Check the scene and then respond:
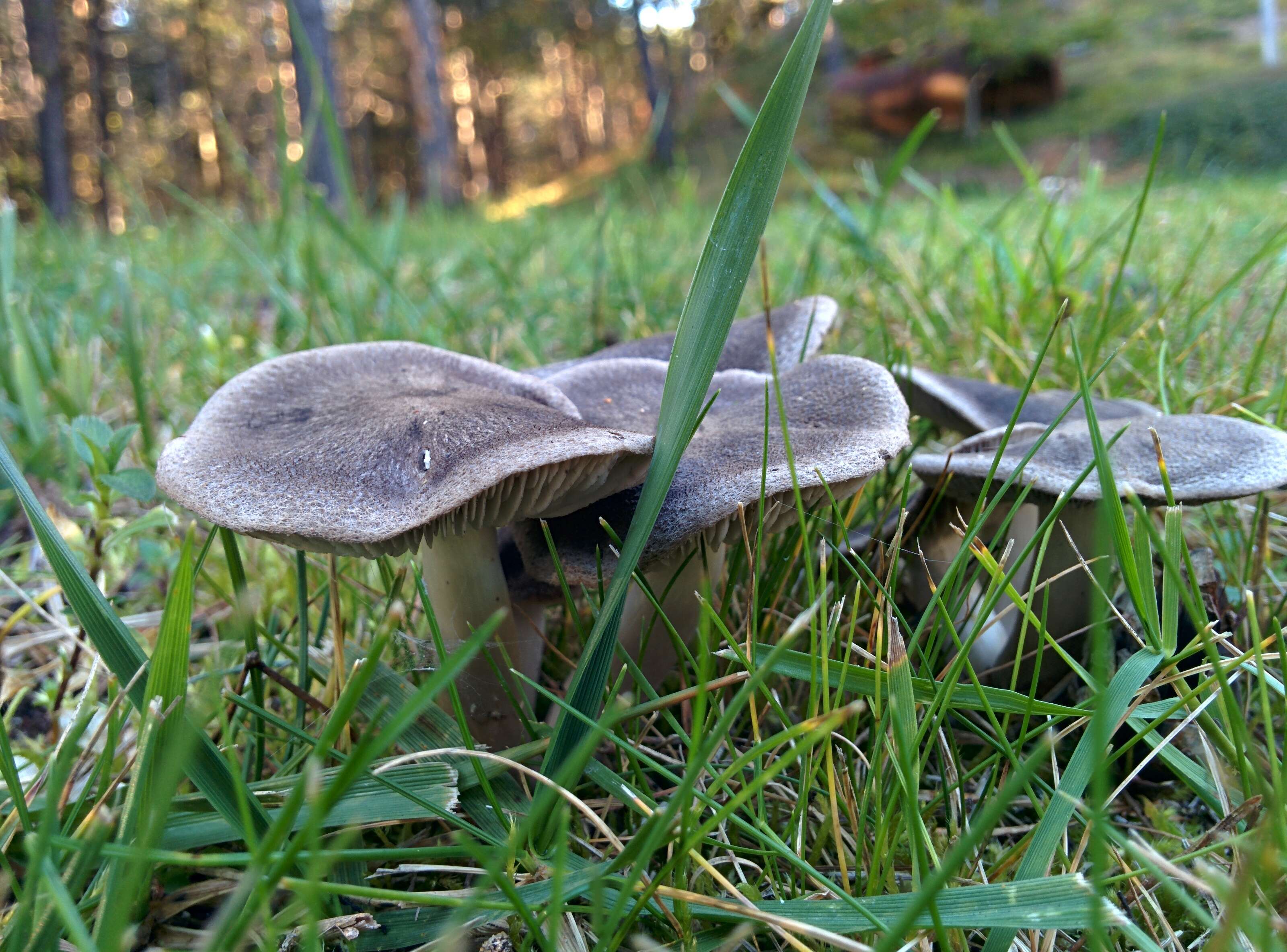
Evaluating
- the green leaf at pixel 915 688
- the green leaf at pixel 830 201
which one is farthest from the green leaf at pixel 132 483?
the green leaf at pixel 830 201

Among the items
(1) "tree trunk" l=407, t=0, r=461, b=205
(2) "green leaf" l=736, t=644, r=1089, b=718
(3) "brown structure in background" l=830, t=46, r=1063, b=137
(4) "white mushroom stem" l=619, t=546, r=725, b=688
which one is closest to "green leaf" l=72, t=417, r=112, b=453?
(4) "white mushroom stem" l=619, t=546, r=725, b=688

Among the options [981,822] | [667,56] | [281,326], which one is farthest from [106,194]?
[981,822]

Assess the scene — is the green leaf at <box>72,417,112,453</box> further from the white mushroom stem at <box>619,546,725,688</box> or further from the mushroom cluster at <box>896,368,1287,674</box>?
the mushroom cluster at <box>896,368,1287,674</box>


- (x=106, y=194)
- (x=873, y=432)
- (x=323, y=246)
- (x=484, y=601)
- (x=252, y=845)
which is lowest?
(x=484, y=601)

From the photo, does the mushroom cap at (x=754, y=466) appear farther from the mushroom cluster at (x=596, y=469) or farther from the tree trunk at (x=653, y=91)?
the tree trunk at (x=653, y=91)

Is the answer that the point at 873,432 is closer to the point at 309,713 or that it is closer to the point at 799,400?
the point at 799,400

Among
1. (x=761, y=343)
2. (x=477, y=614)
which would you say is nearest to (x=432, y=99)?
(x=761, y=343)
